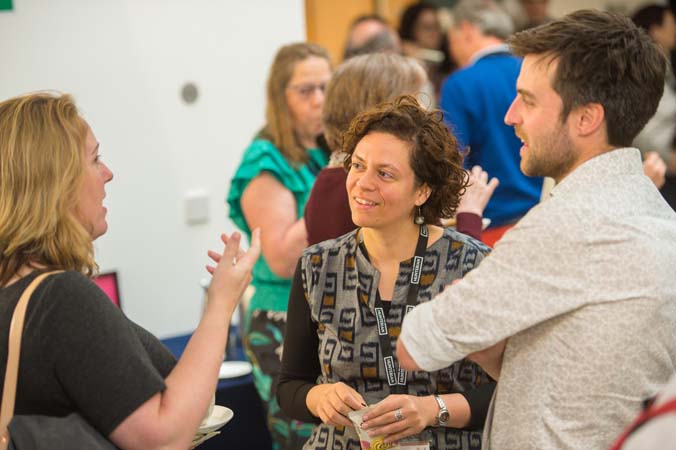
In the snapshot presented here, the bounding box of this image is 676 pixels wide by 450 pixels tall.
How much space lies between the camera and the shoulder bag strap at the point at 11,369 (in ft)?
4.94

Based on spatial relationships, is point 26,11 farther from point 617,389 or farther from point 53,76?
point 617,389

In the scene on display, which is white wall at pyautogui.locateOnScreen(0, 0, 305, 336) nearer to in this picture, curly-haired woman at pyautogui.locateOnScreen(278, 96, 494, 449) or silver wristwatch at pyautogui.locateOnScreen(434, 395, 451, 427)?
curly-haired woman at pyautogui.locateOnScreen(278, 96, 494, 449)

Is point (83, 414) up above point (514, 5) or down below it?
below

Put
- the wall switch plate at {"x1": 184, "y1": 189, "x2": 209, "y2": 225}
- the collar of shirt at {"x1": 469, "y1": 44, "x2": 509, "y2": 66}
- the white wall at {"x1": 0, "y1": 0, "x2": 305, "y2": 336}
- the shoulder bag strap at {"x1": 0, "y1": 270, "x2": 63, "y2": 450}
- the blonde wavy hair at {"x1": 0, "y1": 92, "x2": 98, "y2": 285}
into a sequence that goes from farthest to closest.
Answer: the wall switch plate at {"x1": 184, "y1": 189, "x2": 209, "y2": 225}
the collar of shirt at {"x1": 469, "y1": 44, "x2": 509, "y2": 66}
the white wall at {"x1": 0, "y1": 0, "x2": 305, "y2": 336}
the blonde wavy hair at {"x1": 0, "y1": 92, "x2": 98, "y2": 285}
the shoulder bag strap at {"x1": 0, "y1": 270, "x2": 63, "y2": 450}

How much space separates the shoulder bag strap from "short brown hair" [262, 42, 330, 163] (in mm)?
1590

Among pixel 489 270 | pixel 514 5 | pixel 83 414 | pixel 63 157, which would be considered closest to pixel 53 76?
pixel 63 157

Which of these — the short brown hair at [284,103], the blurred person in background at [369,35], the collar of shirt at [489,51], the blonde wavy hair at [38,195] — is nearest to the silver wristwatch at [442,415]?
the blonde wavy hair at [38,195]

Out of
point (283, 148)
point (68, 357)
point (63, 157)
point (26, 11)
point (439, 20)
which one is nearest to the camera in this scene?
point (68, 357)

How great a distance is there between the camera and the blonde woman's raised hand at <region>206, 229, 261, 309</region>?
176 cm

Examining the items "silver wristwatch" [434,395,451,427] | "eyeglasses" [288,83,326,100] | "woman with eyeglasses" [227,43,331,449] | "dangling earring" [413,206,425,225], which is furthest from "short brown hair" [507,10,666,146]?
"eyeglasses" [288,83,326,100]

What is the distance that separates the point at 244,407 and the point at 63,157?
185 centimetres

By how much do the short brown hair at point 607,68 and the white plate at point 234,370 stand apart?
199cm

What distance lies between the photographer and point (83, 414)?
157cm

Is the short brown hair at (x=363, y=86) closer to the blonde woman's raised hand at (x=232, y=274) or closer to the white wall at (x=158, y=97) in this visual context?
the blonde woman's raised hand at (x=232, y=274)
